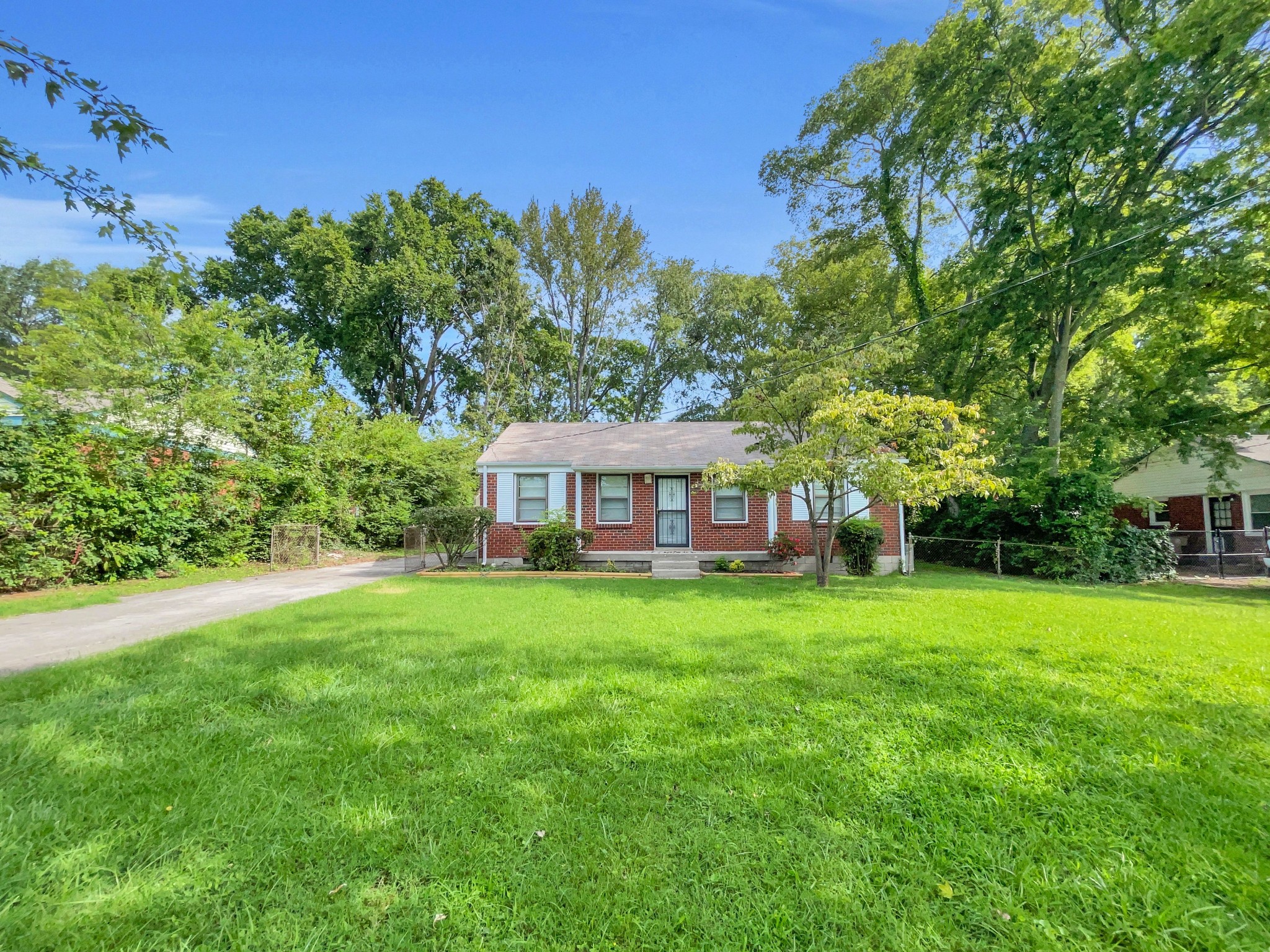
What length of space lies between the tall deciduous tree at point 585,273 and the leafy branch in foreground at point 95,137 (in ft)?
83.2

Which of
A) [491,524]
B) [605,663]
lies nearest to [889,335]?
[491,524]

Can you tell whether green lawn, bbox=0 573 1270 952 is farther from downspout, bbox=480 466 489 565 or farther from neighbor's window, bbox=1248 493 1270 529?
neighbor's window, bbox=1248 493 1270 529

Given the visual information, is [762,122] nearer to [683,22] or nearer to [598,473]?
[683,22]

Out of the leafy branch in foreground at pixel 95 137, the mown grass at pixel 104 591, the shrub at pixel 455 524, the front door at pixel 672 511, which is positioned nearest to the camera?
the leafy branch in foreground at pixel 95 137

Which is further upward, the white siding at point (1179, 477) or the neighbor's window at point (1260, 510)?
the white siding at point (1179, 477)

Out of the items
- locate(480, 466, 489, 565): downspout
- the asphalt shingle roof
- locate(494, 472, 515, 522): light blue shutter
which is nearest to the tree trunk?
the asphalt shingle roof

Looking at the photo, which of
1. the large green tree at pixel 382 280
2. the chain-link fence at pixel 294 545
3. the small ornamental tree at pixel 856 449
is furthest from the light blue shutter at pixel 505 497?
the large green tree at pixel 382 280

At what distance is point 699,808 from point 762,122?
14.9 metres

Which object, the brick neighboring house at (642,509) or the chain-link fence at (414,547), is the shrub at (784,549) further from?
the chain-link fence at (414,547)

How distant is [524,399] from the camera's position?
29.0 m

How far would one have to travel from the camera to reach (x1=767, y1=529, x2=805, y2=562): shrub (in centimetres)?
1308

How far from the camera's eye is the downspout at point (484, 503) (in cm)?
1363

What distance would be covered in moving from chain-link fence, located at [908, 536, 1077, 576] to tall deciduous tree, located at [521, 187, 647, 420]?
62.9 ft

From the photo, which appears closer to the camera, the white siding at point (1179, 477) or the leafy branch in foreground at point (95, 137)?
the leafy branch in foreground at point (95, 137)
